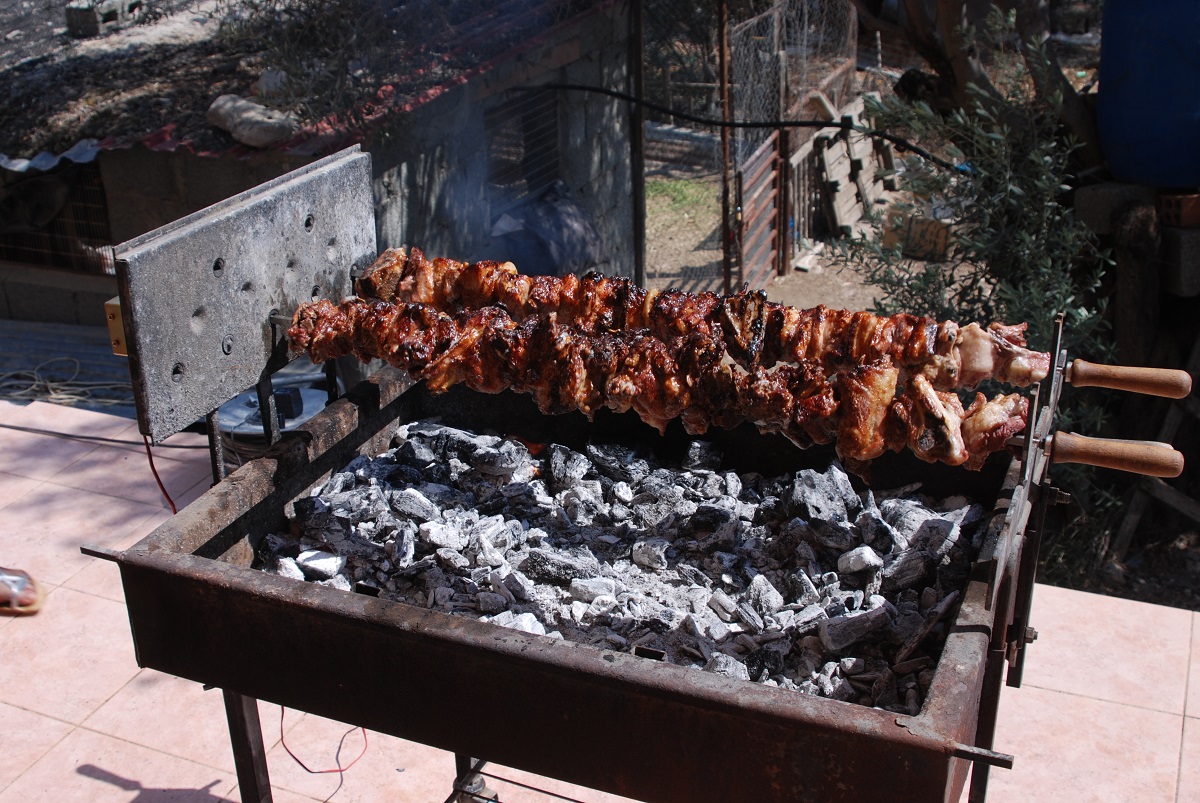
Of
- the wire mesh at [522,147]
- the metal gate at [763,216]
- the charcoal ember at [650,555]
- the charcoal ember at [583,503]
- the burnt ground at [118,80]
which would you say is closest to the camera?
the charcoal ember at [650,555]

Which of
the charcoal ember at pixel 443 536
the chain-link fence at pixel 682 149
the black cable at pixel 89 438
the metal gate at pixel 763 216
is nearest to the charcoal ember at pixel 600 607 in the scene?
the charcoal ember at pixel 443 536

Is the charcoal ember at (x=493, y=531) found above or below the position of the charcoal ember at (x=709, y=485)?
below

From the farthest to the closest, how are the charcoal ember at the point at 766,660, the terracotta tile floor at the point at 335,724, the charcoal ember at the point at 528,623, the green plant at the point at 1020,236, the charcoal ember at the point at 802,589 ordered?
1. the green plant at the point at 1020,236
2. the terracotta tile floor at the point at 335,724
3. the charcoal ember at the point at 802,589
4. the charcoal ember at the point at 528,623
5. the charcoal ember at the point at 766,660

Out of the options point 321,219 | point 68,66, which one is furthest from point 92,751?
point 68,66

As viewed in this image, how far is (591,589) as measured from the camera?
289cm

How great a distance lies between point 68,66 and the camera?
7.94m

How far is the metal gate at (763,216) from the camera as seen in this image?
922 cm

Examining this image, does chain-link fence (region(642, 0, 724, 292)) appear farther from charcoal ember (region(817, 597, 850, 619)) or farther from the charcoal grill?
charcoal ember (region(817, 597, 850, 619))

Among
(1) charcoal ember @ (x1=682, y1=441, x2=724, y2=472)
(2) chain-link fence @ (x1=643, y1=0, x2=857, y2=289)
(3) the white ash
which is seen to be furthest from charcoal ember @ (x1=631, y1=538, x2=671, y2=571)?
(2) chain-link fence @ (x1=643, y1=0, x2=857, y2=289)

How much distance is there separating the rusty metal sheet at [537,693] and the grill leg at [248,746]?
26 cm

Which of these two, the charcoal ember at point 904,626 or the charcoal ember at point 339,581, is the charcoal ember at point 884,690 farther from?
the charcoal ember at point 339,581

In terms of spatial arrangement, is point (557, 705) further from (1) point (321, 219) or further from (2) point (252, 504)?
(1) point (321, 219)

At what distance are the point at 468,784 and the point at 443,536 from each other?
911 mm

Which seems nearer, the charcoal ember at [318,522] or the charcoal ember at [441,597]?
the charcoal ember at [441,597]
